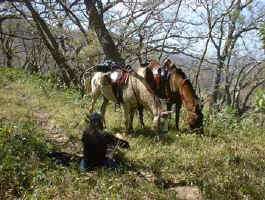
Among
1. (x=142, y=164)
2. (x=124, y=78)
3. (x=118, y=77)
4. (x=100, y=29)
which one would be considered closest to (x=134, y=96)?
(x=124, y=78)

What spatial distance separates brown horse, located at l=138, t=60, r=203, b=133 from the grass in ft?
1.39

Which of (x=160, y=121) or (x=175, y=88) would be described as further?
(x=175, y=88)

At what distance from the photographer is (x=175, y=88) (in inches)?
292

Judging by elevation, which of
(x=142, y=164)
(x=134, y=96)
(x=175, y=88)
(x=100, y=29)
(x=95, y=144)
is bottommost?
(x=142, y=164)

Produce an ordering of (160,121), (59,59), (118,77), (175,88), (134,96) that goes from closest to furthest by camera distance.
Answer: (160,121) < (134,96) < (118,77) < (175,88) < (59,59)

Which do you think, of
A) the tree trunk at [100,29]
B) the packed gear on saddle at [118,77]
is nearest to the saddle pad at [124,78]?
the packed gear on saddle at [118,77]

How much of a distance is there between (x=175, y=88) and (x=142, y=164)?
267 cm

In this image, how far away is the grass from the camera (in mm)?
4137

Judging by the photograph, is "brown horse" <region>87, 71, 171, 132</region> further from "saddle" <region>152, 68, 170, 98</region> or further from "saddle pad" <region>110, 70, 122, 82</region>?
"saddle" <region>152, 68, 170, 98</region>

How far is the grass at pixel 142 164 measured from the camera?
163 inches

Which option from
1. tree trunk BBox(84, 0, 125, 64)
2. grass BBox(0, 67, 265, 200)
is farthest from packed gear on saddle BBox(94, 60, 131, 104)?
tree trunk BBox(84, 0, 125, 64)

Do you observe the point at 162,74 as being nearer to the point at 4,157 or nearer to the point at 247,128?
the point at 247,128

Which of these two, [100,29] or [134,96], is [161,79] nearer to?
[134,96]

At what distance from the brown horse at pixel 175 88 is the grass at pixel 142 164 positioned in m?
0.43
